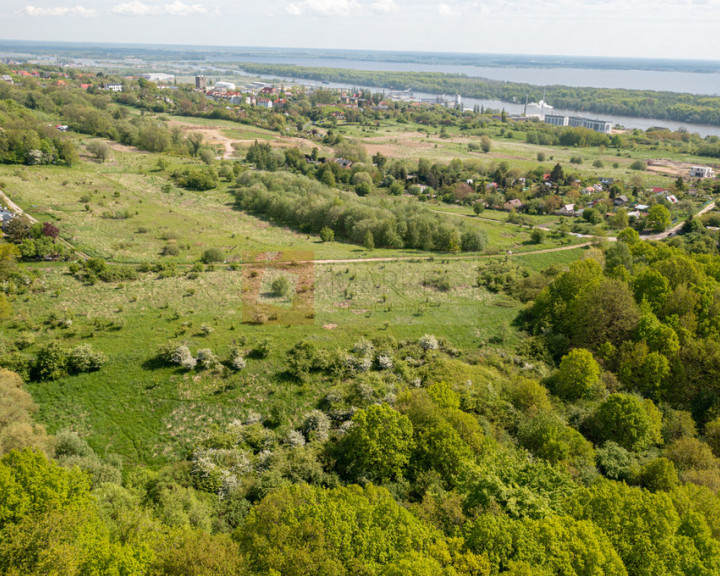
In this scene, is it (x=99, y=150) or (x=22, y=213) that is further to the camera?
(x=99, y=150)

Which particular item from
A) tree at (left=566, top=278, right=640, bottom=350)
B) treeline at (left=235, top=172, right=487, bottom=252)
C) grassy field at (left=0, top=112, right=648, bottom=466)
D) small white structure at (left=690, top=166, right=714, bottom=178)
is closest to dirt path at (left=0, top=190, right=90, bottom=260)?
grassy field at (left=0, top=112, right=648, bottom=466)

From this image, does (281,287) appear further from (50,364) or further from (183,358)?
(50,364)

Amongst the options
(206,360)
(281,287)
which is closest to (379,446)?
(206,360)

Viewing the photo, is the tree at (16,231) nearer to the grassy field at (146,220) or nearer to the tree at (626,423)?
the grassy field at (146,220)

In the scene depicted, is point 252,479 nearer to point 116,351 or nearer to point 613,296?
point 116,351

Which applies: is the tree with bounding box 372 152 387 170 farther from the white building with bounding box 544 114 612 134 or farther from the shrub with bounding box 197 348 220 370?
the white building with bounding box 544 114 612 134

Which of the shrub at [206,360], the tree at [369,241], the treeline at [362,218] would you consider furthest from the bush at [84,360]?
the treeline at [362,218]
